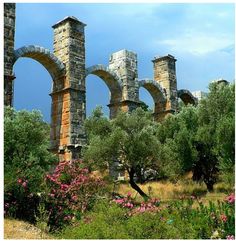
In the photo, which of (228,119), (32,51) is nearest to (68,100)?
(32,51)

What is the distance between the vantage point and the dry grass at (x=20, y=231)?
8.98 meters

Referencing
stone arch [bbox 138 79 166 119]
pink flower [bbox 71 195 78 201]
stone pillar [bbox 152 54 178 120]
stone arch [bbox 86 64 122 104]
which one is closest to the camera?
pink flower [bbox 71 195 78 201]

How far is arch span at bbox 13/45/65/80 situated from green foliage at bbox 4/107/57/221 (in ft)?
20.0

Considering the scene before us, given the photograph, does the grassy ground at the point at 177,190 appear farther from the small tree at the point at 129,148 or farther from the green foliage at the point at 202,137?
the small tree at the point at 129,148

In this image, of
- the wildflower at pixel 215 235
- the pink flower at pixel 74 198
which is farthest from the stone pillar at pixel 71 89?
the wildflower at pixel 215 235

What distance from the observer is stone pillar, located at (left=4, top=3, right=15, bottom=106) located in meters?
15.7

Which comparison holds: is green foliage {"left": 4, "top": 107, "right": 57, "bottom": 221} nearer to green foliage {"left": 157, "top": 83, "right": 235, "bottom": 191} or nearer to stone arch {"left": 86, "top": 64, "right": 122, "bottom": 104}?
green foliage {"left": 157, "top": 83, "right": 235, "bottom": 191}

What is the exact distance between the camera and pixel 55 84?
775 inches

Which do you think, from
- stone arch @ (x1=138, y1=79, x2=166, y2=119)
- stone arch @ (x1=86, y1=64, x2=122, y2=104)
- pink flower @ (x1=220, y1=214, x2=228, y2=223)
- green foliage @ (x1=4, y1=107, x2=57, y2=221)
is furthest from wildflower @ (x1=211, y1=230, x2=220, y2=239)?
stone arch @ (x1=138, y1=79, x2=166, y2=119)

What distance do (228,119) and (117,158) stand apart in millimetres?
4671

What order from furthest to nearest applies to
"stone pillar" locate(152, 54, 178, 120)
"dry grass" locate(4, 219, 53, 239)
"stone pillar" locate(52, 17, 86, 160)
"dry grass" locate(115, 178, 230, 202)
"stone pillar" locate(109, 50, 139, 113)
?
1. "stone pillar" locate(152, 54, 178, 120)
2. "stone pillar" locate(109, 50, 139, 113)
3. "stone pillar" locate(52, 17, 86, 160)
4. "dry grass" locate(115, 178, 230, 202)
5. "dry grass" locate(4, 219, 53, 239)

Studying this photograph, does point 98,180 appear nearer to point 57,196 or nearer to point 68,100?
point 57,196

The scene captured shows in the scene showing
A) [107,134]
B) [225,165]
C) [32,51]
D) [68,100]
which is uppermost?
[32,51]

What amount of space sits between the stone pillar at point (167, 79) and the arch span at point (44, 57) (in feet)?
29.9
